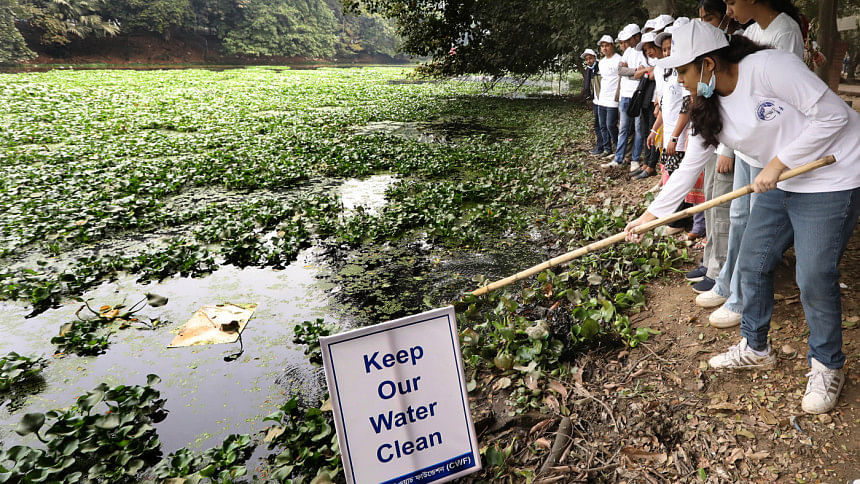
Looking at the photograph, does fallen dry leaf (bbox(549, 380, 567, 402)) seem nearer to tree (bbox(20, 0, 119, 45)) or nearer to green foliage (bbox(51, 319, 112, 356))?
green foliage (bbox(51, 319, 112, 356))

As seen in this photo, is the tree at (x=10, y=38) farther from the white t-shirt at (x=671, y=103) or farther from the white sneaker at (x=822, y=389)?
the white sneaker at (x=822, y=389)

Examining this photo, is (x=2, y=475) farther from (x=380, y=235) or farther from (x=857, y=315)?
(x=857, y=315)

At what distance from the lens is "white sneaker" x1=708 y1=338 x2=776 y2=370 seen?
9.01 feet

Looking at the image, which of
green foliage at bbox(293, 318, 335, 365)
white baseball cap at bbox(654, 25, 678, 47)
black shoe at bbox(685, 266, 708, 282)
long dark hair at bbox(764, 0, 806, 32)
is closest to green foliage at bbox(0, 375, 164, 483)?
green foliage at bbox(293, 318, 335, 365)

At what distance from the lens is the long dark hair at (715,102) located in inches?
88.8

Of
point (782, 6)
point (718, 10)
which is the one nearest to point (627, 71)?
point (718, 10)

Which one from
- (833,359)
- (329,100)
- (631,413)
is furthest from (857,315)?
(329,100)

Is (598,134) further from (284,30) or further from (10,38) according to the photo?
(284,30)

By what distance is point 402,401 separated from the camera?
1.95 metres

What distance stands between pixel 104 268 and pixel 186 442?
Answer: 2.67m

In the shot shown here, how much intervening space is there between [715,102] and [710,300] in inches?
62.5

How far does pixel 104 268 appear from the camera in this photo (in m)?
4.64

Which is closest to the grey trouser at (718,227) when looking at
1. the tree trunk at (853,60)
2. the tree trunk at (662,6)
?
the tree trunk at (662,6)

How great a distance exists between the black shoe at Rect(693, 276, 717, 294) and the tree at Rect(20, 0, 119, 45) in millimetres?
43434
